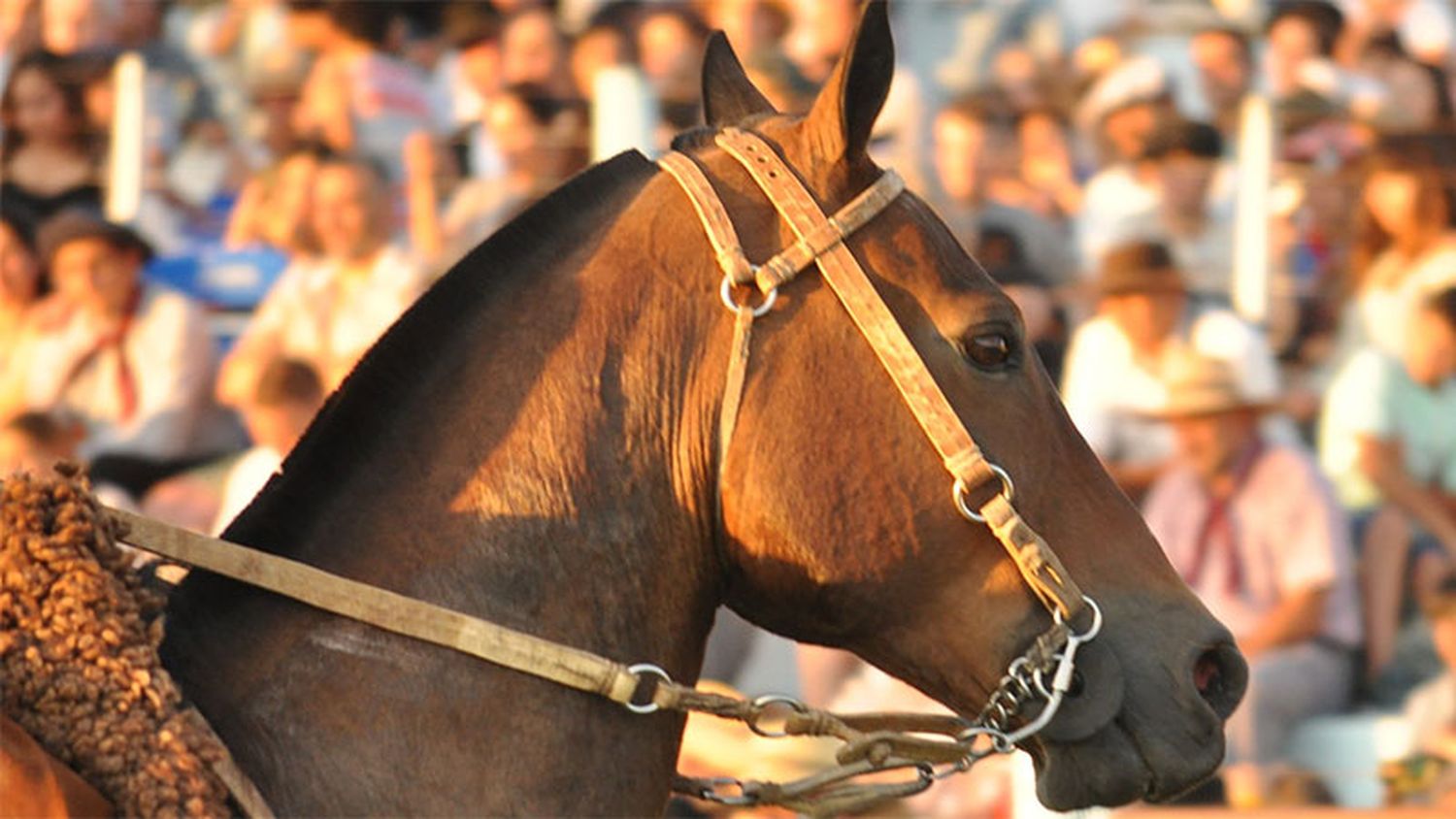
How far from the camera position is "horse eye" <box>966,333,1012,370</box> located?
297cm

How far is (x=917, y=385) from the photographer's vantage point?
2895 millimetres

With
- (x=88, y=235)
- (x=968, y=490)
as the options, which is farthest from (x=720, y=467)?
(x=88, y=235)

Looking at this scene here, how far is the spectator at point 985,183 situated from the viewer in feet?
24.1

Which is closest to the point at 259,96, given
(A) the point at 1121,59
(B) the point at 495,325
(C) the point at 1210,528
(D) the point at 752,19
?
(D) the point at 752,19

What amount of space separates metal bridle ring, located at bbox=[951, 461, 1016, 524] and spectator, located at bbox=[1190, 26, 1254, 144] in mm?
5411

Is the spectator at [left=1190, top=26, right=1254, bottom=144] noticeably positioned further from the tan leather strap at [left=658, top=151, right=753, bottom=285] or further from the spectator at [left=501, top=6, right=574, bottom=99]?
the tan leather strap at [left=658, top=151, right=753, bottom=285]

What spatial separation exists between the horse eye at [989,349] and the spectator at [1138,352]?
3765 millimetres

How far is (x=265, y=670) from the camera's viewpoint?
2.76m

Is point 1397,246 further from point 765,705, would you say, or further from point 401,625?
point 401,625

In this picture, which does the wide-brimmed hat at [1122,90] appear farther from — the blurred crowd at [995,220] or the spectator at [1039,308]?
the spectator at [1039,308]

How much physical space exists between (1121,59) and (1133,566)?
5513 mm

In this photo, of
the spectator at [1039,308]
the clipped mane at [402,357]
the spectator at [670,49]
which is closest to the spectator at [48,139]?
the spectator at [670,49]

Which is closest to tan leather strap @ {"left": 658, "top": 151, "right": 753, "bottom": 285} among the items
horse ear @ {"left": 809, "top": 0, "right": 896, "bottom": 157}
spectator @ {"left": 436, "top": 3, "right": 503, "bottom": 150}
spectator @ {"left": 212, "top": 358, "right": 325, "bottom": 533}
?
horse ear @ {"left": 809, "top": 0, "right": 896, "bottom": 157}

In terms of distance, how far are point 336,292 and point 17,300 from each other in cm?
114
